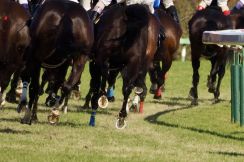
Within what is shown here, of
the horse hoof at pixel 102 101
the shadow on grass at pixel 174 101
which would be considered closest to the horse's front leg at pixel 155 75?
the shadow on grass at pixel 174 101

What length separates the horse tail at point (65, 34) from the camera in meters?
14.1

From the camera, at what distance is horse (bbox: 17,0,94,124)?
555 inches

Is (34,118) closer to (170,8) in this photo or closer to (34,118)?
(34,118)

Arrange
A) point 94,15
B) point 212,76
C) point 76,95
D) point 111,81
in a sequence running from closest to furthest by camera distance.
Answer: point 94,15 → point 111,81 → point 212,76 → point 76,95

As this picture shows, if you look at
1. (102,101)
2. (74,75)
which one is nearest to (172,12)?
(102,101)

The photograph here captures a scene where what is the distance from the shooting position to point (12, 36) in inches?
563

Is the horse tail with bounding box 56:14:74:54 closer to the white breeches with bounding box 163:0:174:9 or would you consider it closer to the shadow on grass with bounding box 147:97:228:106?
the shadow on grass with bounding box 147:97:228:106

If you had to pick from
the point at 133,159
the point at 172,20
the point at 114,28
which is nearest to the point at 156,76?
the point at 172,20

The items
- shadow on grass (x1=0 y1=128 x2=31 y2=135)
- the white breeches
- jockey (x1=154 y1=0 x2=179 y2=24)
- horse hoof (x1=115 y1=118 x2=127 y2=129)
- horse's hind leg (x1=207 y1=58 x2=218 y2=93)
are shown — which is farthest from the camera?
the white breeches

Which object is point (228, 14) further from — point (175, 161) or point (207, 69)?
point (207, 69)

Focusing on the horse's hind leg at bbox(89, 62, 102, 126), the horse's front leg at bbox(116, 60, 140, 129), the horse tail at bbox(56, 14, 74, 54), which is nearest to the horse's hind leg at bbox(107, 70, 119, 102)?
the horse's hind leg at bbox(89, 62, 102, 126)

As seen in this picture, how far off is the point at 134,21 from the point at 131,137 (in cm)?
204

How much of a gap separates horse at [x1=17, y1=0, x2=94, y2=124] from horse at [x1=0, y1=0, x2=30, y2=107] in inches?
5.5

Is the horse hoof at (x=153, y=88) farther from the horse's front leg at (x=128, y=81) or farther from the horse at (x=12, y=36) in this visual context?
the horse at (x=12, y=36)
